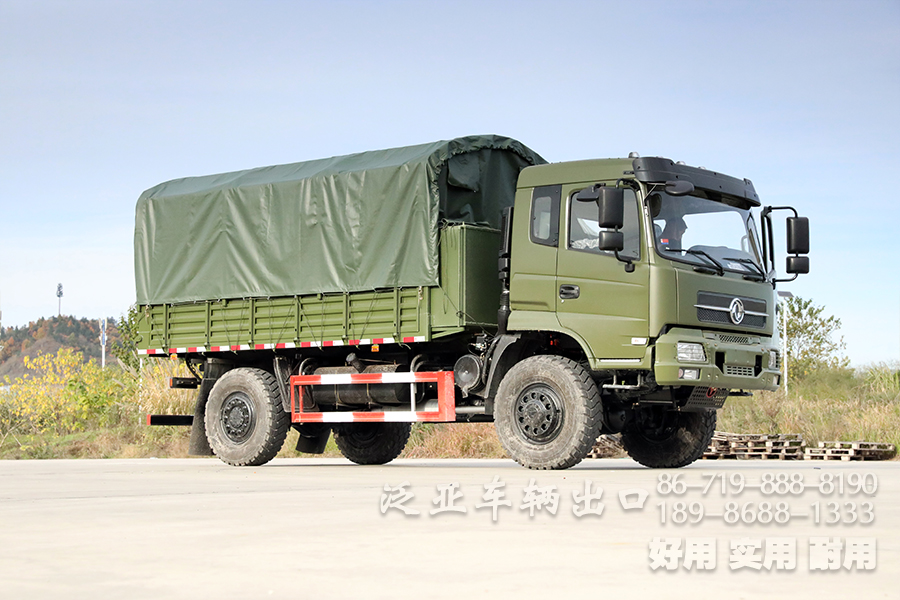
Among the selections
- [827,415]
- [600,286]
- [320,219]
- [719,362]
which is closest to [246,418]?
[320,219]

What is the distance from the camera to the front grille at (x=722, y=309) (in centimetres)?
1299

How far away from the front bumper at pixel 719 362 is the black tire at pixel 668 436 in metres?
1.13

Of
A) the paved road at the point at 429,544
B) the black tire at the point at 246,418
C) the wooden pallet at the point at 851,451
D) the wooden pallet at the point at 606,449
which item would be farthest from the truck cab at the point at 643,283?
the wooden pallet at the point at 606,449

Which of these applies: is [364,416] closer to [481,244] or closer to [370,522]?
[481,244]

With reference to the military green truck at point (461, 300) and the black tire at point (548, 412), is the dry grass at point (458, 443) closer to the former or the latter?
the military green truck at point (461, 300)

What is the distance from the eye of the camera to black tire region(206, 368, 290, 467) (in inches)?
639

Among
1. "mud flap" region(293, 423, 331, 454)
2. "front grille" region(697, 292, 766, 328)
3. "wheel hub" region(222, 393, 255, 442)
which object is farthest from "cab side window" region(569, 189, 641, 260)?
"mud flap" region(293, 423, 331, 454)

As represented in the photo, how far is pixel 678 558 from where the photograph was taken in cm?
549

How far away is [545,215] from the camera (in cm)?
1365

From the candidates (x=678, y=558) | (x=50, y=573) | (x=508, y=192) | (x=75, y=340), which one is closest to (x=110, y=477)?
(x=508, y=192)

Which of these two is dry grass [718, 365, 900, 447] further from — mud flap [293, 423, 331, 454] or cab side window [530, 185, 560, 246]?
cab side window [530, 185, 560, 246]

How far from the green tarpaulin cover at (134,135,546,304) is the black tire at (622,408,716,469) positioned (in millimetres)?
3231

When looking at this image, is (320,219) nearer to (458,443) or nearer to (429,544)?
(458,443)

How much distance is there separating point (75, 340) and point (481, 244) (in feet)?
380
